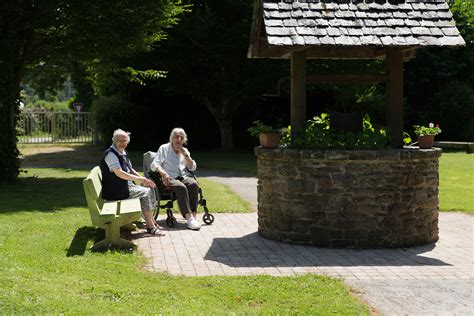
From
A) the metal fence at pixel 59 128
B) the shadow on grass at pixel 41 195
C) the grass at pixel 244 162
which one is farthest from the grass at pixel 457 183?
the metal fence at pixel 59 128

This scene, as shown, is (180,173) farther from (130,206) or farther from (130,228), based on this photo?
(130,206)

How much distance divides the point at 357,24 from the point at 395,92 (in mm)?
1122

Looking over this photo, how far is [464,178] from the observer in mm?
19062

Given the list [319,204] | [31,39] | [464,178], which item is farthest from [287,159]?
[464,178]

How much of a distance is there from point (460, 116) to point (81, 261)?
3133cm

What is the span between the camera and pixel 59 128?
110 ft

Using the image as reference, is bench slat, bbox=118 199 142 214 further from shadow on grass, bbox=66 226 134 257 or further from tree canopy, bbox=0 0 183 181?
tree canopy, bbox=0 0 183 181

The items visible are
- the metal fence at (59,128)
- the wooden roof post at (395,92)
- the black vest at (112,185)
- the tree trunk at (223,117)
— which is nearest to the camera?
the wooden roof post at (395,92)

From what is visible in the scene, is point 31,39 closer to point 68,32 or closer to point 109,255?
point 68,32

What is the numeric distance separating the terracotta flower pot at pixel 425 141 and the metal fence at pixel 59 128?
26328 mm

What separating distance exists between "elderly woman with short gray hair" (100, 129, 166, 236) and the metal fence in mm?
24655

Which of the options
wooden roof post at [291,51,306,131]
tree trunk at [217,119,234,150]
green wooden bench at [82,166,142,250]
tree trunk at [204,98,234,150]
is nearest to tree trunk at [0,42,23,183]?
green wooden bench at [82,166,142,250]

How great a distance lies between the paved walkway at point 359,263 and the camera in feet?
19.6

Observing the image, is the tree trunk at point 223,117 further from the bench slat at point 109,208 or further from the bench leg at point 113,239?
the bench leg at point 113,239
